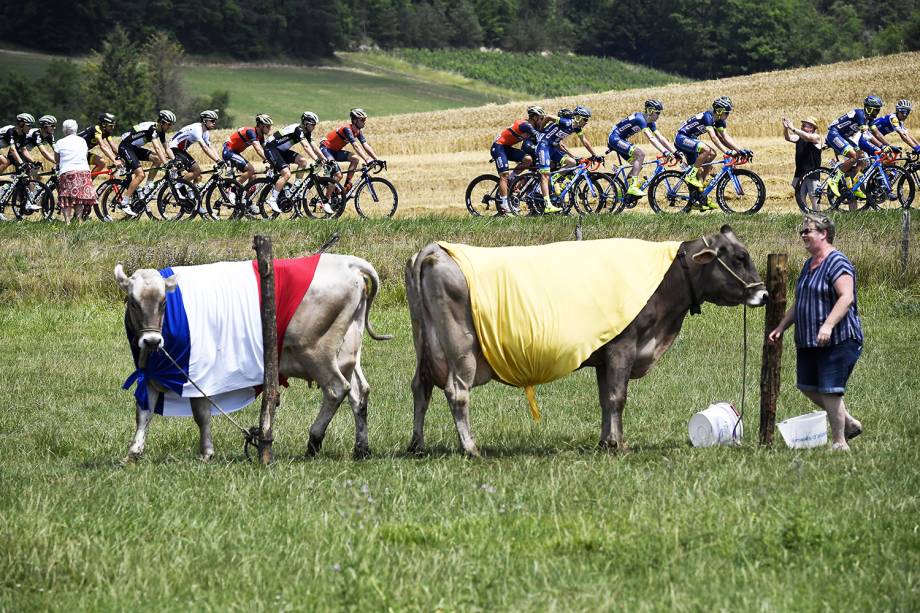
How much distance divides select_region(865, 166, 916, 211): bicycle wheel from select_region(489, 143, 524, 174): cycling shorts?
7783 millimetres

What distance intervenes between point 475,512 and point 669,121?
43581mm

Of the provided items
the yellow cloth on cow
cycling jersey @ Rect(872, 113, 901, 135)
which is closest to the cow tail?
the yellow cloth on cow

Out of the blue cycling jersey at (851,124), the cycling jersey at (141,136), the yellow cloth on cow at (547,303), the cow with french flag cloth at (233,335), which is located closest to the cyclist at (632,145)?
the blue cycling jersey at (851,124)

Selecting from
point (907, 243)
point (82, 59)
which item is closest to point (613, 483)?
point (907, 243)

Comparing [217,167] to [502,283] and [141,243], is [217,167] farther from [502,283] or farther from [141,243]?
[502,283]

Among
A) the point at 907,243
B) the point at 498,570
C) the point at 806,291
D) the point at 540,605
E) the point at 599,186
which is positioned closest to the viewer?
the point at 540,605

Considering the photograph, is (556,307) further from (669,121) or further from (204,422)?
(669,121)

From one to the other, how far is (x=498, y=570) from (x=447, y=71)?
13209 centimetres

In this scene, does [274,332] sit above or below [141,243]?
above

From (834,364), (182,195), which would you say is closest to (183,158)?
(182,195)

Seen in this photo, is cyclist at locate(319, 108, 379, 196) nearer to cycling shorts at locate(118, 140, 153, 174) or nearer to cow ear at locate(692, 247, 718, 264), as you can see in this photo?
cycling shorts at locate(118, 140, 153, 174)

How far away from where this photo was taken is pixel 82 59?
119 m

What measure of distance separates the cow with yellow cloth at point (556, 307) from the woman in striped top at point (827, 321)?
0.76 meters

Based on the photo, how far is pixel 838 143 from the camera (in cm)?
2917
